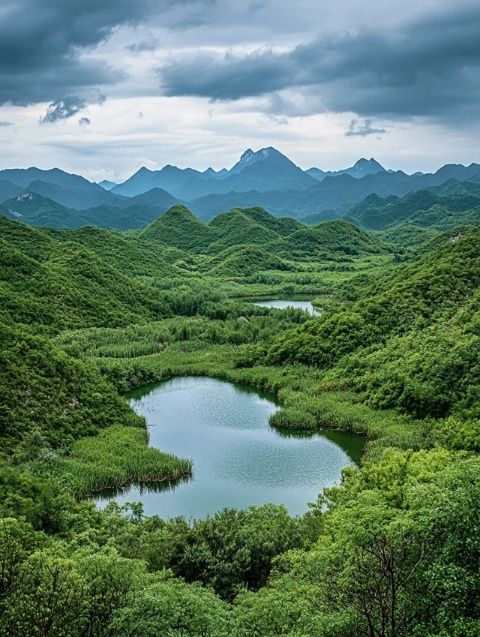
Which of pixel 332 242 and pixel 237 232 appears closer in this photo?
pixel 332 242

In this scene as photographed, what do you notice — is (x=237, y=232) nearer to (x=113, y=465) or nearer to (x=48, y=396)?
(x=48, y=396)

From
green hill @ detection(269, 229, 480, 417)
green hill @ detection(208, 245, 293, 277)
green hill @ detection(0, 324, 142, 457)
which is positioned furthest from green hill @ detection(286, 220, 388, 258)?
green hill @ detection(0, 324, 142, 457)

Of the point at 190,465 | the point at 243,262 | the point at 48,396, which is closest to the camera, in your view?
the point at 190,465

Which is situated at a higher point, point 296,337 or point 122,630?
point 296,337

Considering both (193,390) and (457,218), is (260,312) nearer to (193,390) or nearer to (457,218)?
(193,390)

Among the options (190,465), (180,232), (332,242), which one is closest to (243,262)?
(332,242)

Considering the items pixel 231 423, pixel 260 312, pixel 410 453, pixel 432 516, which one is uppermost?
pixel 260 312

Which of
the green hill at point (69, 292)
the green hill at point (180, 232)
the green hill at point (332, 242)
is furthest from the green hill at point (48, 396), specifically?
the green hill at point (180, 232)

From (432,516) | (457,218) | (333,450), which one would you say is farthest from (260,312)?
(457,218)

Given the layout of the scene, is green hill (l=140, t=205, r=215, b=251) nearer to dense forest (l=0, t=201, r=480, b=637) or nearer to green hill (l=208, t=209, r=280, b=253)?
green hill (l=208, t=209, r=280, b=253)
